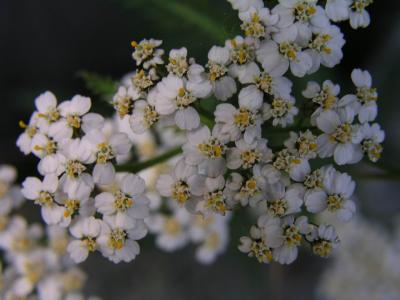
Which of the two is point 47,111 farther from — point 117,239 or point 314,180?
point 314,180

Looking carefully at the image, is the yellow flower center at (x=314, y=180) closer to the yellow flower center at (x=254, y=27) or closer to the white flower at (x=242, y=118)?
the white flower at (x=242, y=118)

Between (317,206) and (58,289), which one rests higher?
(317,206)

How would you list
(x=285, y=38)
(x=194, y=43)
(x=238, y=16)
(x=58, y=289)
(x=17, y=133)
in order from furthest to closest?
(x=17, y=133), (x=194, y=43), (x=58, y=289), (x=238, y=16), (x=285, y=38)

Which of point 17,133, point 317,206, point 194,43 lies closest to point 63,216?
point 317,206

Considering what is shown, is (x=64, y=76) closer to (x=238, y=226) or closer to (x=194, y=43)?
(x=194, y=43)

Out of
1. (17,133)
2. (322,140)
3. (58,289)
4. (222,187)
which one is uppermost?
(17,133)

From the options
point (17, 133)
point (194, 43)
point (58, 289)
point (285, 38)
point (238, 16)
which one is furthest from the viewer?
Answer: point (17, 133)
